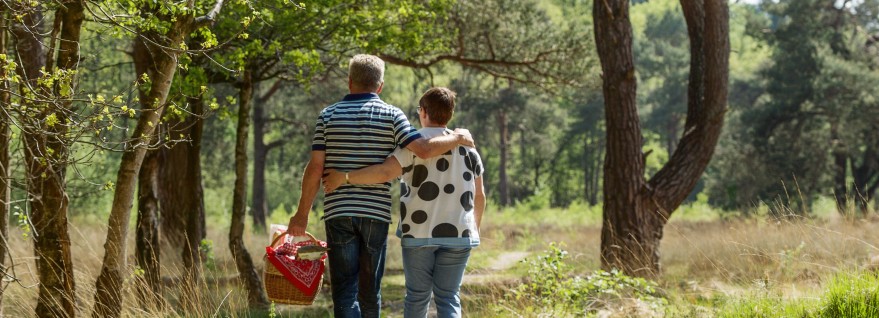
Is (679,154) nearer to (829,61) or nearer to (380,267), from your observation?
(380,267)

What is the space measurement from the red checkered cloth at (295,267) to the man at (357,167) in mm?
183

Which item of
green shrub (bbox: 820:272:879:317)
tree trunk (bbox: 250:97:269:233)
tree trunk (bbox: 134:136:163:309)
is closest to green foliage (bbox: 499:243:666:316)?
green shrub (bbox: 820:272:879:317)

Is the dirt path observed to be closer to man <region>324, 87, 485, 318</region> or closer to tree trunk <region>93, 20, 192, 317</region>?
tree trunk <region>93, 20, 192, 317</region>

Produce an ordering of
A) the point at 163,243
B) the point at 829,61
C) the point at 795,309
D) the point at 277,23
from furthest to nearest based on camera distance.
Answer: the point at 829,61, the point at 163,243, the point at 277,23, the point at 795,309

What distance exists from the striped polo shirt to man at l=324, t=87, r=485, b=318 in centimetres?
9

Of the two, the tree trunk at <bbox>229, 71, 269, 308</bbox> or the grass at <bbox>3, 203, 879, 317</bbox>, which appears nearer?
the grass at <bbox>3, 203, 879, 317</bbox>

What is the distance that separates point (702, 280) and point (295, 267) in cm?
722

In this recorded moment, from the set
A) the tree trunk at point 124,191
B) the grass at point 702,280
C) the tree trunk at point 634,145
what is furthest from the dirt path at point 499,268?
the tree trunk at point 124,191

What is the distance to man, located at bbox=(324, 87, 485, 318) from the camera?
4977 mm

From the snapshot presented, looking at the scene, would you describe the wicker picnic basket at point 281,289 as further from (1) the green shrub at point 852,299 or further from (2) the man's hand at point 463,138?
(1) the green shrub at point 852,299

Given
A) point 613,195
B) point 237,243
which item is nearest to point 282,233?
point 237,243

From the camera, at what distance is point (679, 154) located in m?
10.9

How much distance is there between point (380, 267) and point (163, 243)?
8310 mm

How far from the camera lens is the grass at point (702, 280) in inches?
233
